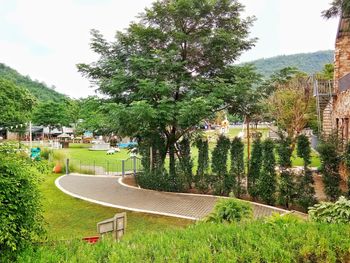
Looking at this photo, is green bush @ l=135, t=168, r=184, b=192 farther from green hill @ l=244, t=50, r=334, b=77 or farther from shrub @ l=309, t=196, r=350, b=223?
green hill @ l=244, t=50, r=334, b=77

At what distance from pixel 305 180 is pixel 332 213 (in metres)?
4.15

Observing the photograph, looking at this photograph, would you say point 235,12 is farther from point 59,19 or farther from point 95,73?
point 59,19

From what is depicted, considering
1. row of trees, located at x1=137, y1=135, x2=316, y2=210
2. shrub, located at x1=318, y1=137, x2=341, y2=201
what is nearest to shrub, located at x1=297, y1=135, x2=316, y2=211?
row of trees, located at x1=137, y1=135, x2=316, y2=210

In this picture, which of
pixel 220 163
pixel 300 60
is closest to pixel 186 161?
pixel 220 163

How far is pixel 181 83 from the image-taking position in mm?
11836

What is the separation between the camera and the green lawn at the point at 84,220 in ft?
26.3

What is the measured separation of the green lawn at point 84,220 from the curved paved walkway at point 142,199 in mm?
439

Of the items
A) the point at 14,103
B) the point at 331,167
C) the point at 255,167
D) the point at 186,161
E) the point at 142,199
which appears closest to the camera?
the point at 331,167

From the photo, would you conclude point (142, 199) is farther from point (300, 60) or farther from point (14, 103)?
point (300, 60)

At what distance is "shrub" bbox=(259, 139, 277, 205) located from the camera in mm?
10250

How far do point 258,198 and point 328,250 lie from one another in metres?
7.35

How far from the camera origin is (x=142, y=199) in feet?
37.6

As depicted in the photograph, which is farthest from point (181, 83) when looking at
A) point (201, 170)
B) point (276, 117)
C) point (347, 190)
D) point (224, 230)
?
point (276, 117)

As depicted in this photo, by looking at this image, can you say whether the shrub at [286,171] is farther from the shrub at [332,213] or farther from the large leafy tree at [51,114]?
the large leafy tree at [51,114]
